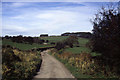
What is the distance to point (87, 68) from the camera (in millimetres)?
15398

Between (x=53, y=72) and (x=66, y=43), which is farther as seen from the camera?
(x=66, y=43)

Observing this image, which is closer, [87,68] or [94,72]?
[94,72]

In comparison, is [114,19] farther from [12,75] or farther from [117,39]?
[12,75]

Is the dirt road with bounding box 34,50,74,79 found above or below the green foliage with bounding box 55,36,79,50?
below

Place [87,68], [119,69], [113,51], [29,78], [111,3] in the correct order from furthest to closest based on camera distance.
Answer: [87,68] < [29,78] < [111,3] < [119,69] < [113,51]

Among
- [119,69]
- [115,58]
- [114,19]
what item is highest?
[114,19]

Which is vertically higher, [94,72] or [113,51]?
[113,51]

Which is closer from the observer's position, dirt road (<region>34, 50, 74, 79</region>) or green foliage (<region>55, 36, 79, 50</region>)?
dirt road (<region>34, 50, 74, 79</region>)

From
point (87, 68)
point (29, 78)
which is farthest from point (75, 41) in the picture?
point (29, 78)

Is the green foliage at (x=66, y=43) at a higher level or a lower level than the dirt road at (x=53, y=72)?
higher

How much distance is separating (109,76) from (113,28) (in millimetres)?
6476

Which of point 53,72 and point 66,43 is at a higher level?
point 66,43

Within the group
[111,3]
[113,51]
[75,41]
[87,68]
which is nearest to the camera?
[113,51]

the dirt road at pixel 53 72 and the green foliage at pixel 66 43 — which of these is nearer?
the dirt road at pixel 53 72
